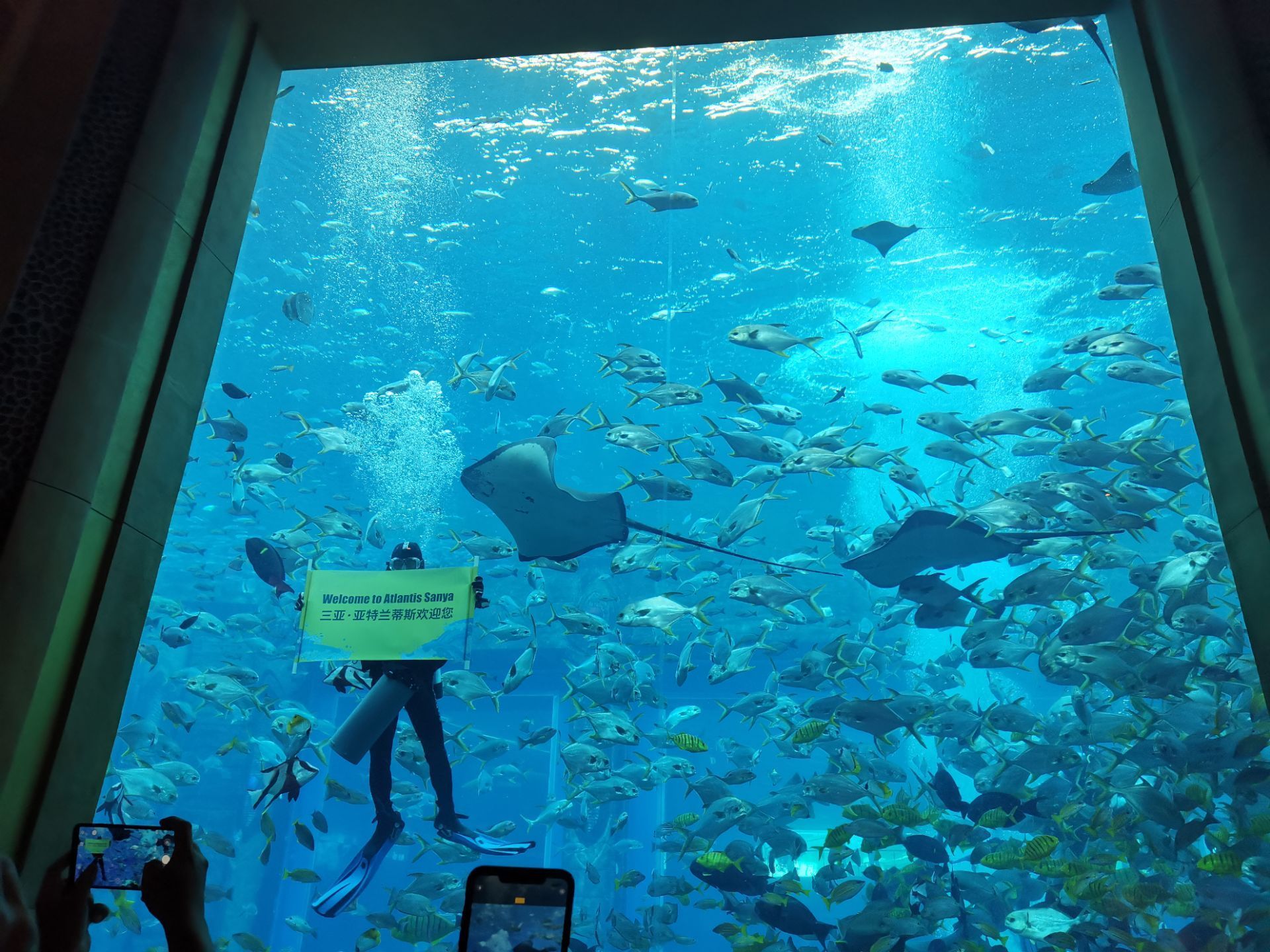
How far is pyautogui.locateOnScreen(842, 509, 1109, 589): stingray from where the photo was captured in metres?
7.38

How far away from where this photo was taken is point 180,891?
1141mm

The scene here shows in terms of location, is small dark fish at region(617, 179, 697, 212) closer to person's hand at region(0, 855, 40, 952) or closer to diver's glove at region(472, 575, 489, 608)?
diver's glove at region(472, 575, 489, 608)

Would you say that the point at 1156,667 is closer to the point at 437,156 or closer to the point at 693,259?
the point at 693,259

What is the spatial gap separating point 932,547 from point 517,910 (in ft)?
24.1

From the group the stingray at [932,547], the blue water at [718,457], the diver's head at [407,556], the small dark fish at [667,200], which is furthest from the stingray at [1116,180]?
the diver's head at [407,556]

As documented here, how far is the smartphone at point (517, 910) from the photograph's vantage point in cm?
119

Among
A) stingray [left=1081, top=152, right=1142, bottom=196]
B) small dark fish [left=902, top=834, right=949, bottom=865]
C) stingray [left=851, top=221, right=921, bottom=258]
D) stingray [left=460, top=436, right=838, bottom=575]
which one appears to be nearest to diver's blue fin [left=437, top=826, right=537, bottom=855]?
stingray [left=460, top=436, right=838, bottom=575]

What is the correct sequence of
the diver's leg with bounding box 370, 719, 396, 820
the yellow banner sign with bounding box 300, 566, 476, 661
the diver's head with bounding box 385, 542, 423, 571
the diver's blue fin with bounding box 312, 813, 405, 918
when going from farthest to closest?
the diver's blue fin with bounding box 312, 813, 405, 918 → the diver's leg with bounding box 370, 719, 396, 820 → the diver's head with bounding box 385, 542, 423, 571 → the yellow banner sign with bounding box 300, 566, 476, 661

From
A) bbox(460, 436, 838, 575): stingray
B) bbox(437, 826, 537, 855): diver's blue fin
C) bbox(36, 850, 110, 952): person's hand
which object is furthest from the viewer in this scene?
bbox(460, 436, 838, 575): stingray

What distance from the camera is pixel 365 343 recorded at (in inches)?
866

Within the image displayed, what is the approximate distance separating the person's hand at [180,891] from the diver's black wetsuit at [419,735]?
9.26 feet

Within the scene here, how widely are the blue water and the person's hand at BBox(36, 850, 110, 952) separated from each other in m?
6.34

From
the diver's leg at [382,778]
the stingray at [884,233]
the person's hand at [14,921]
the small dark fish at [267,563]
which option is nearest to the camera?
the person's hand at [14,921]

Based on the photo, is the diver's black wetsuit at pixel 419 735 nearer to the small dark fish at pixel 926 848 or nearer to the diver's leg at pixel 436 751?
the diver's leg at pixel 436 751
